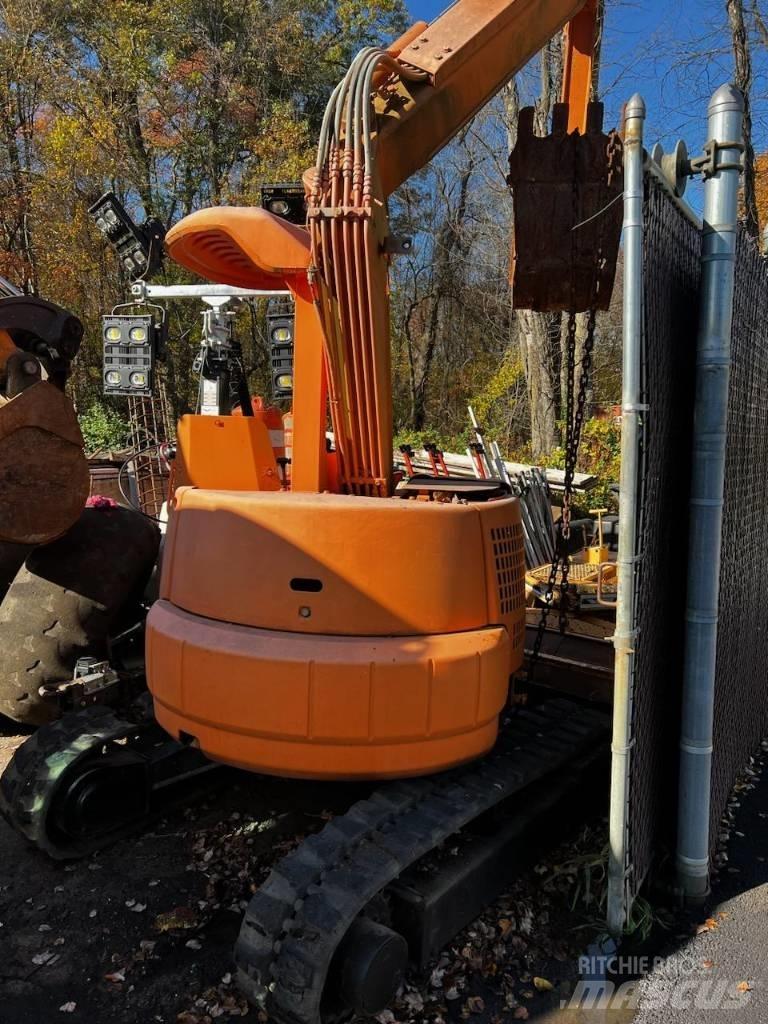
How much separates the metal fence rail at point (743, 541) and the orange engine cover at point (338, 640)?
1343mm

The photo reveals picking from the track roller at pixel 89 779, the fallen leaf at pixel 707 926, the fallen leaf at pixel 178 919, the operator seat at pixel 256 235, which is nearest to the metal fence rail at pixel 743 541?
the fallen leaf at pixel 707 926

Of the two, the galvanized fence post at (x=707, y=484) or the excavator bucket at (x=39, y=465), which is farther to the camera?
the excavator bucket at (x=39, y=465)

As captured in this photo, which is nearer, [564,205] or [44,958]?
[44,958]

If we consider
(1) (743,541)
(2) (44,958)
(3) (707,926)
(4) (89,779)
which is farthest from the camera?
(1) (743,541)

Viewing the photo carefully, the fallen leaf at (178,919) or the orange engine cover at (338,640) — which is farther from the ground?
the orange engine cover at (338,640)

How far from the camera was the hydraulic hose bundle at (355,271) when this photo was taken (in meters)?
3.36

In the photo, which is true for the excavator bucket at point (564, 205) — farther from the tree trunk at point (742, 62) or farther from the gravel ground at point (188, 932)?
the tree trunk at point (742, 62)

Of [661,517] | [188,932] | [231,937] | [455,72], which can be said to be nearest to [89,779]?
[188,932]

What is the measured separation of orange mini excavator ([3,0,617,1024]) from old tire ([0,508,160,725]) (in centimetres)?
92

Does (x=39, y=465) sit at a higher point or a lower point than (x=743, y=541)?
higher

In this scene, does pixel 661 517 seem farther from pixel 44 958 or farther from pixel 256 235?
pixel 44 958

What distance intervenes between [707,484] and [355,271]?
1.77m

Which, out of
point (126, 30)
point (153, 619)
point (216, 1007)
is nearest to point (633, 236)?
point (153, 619)

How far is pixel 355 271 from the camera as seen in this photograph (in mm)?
3424
